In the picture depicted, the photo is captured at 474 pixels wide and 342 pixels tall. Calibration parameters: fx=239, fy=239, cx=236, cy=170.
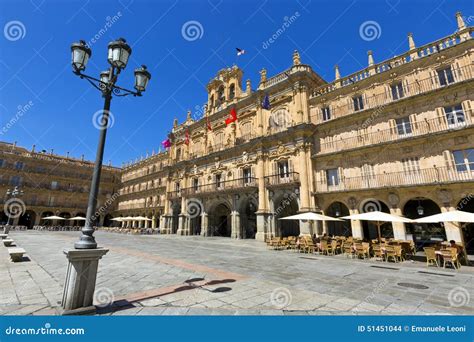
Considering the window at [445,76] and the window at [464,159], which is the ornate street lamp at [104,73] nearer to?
the window at [464,159]

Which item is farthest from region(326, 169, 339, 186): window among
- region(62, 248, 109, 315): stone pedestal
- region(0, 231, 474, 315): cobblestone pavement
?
region(62, 248, 109, 315): stone pedestal

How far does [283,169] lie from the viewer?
21312 millimetres

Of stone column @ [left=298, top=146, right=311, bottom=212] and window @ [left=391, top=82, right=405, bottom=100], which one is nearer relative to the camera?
window @ [left=391, top=82, right=405, bottom=100]

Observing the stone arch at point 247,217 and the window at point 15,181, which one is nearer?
the stone arch at point 247,217

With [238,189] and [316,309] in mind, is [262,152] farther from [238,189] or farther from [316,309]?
[316,309]

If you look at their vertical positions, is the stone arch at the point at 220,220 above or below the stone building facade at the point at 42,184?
below

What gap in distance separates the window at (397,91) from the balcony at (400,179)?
17.4 ft

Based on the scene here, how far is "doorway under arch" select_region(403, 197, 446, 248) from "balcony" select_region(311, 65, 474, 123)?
22.2ft

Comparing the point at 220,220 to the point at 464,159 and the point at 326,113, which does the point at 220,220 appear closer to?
the point at 326,113

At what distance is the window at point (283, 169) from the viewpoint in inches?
813

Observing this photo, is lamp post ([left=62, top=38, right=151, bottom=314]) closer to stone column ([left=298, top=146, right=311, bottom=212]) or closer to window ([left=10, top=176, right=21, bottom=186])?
stone column ([left=298, top=146, right=311, bottom=212])

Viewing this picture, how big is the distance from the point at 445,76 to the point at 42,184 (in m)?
53.7

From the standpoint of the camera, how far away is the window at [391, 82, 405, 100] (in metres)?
16.2

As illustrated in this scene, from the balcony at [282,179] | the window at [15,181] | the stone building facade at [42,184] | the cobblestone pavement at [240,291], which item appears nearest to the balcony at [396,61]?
the balcony at [282,179]
